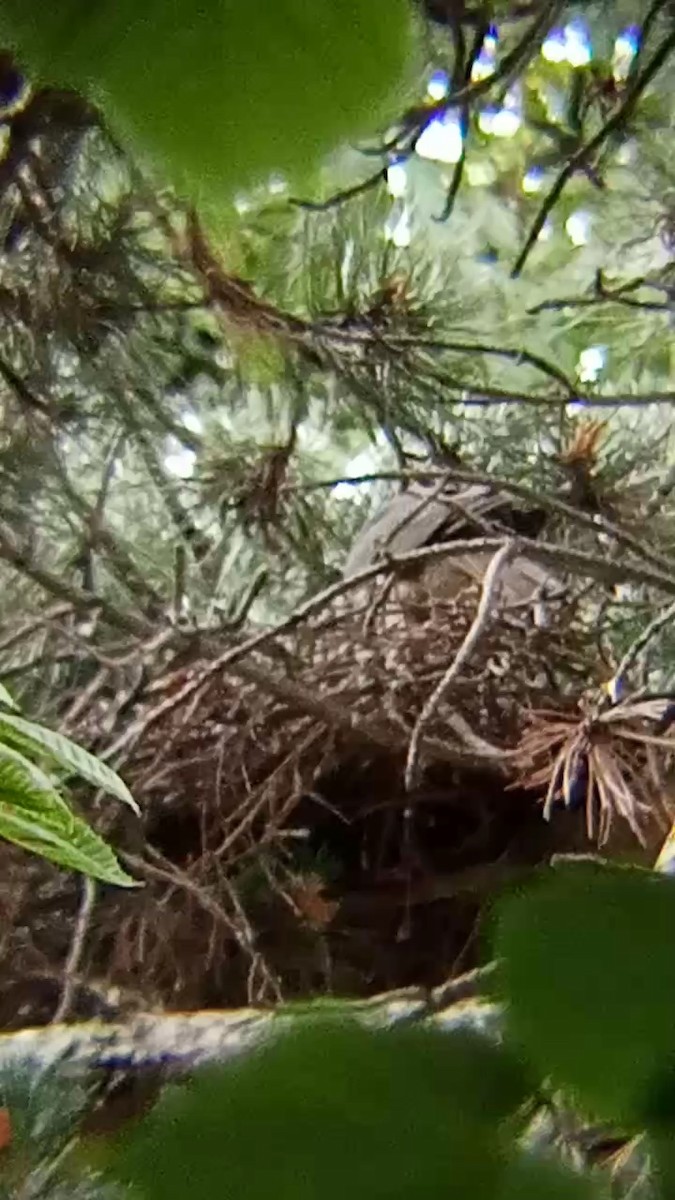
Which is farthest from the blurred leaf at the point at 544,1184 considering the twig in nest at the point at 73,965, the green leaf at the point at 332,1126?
the twig in nest at the point at 73,965

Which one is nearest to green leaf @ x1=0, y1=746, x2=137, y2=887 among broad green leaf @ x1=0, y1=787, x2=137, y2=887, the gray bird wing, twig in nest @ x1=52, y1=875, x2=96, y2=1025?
broad green leaf @ x1=0, y1=787, x2=137, y2=887

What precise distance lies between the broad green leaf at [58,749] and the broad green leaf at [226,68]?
66 mm

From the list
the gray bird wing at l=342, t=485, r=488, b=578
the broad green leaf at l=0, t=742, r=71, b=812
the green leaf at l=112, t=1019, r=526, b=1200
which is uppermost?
the gray bird wing at l=342, t=485, r=488, b=578

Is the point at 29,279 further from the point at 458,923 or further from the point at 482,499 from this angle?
the point at 458,923

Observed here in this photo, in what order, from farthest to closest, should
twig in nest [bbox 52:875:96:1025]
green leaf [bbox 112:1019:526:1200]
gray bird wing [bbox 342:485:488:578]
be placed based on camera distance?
gray bird wing [bbox 342:485:488:578] → twig in nest [bbox 52:875:96:1025] → green leaf [bbox 112:1019:526:1200]

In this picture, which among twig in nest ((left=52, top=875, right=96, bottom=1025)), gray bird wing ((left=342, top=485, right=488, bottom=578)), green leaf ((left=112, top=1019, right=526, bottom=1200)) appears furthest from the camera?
gray bird wing ((left=342, top=485, right=488, bottom=578))

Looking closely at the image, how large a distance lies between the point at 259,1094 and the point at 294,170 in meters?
0.10

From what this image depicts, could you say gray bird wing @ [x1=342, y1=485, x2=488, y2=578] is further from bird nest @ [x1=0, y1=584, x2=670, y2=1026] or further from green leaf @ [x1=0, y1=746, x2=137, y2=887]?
green leaf @ [x1=0, y1=746, x2=137, y2=887]

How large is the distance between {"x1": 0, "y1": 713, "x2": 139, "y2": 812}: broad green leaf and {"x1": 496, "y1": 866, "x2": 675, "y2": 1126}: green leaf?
7 cm

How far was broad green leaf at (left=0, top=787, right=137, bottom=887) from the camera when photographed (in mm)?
137

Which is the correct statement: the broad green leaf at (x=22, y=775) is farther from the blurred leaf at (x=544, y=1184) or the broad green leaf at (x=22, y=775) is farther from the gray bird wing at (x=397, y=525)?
the gray bird wing at (x=397, y=525)

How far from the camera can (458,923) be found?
44 cm

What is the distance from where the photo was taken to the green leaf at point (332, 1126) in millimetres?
86

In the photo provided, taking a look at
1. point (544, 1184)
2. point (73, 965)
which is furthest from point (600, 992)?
point (73, 965)
